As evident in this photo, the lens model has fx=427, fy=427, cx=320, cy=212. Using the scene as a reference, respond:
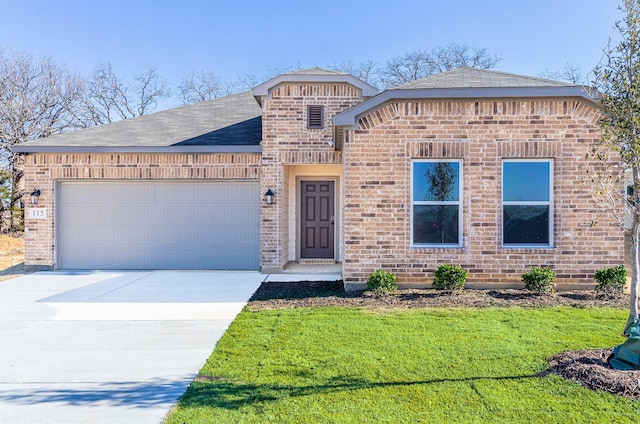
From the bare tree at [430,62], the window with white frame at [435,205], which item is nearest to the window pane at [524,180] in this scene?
the window with white frame at [435,205]

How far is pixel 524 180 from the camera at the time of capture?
7.61 meters

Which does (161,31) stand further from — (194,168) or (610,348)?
(610,348)

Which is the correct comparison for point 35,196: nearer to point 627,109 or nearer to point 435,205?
point 435,205

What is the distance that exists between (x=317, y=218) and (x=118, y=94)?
23231 mm

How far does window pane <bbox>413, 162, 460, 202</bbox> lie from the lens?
769 cm

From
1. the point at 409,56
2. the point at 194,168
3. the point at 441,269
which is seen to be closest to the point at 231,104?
the point at 194,168

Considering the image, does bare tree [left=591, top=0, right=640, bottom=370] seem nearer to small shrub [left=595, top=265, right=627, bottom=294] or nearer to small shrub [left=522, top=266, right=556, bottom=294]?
small shrub [left=522, top=266, right=556, bottom=294]

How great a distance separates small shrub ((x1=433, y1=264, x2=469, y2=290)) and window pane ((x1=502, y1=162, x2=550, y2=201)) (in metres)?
1.62

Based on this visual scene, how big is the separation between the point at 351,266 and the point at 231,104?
7.83 meters

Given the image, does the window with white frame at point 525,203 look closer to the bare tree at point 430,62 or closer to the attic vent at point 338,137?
the attic vent at point 338,137

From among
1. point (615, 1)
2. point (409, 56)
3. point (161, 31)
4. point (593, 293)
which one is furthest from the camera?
point (409, 56)

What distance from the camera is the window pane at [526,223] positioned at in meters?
7.60

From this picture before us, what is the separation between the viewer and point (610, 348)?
14.8ft

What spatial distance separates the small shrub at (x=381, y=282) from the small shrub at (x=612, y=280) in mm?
3456
